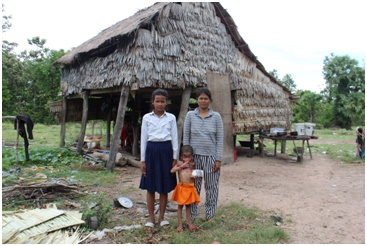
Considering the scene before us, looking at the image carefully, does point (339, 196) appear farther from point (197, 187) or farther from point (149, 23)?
point (149, 23)

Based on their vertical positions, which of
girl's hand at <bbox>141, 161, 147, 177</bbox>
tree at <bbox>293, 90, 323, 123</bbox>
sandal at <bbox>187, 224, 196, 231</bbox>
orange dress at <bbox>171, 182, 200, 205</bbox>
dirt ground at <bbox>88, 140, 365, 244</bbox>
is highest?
tree at <bbox>293, 90, 323, 123</bbox>

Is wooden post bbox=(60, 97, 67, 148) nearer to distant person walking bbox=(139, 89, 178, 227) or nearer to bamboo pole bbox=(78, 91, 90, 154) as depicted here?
bamboo pole bbox=(78, 91, 90, 154)

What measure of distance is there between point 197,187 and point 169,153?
22.8 inches

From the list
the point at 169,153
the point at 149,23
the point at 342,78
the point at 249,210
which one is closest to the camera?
the point at 169,153

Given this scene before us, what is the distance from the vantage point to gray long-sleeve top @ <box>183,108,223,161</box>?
3570mm

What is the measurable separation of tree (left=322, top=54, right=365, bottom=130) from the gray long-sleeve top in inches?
965

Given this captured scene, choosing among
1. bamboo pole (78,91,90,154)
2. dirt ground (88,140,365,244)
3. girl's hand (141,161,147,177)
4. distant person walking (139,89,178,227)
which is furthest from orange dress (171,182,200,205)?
bamboo pole (78,91,90,154)

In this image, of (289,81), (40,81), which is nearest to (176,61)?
(40,81)

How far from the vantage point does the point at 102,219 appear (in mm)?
3580

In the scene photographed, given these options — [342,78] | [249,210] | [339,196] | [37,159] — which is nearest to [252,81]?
[339,196]

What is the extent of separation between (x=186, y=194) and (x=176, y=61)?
472 cm

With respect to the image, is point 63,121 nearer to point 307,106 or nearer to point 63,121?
point 63,121

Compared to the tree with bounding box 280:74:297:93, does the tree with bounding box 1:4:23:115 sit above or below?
below

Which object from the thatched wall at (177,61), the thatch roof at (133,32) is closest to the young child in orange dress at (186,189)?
the thatched wall at (177,61)
